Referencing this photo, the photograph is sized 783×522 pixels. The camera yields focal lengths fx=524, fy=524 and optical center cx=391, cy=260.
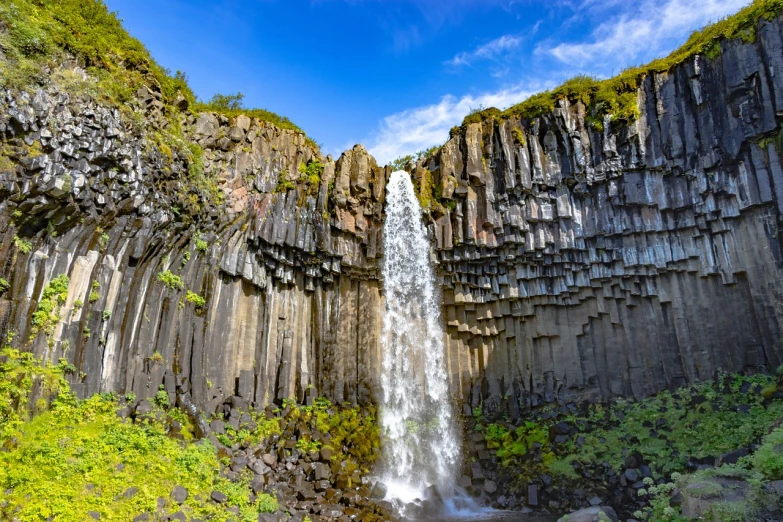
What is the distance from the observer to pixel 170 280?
15.4 m

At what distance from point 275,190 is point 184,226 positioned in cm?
405

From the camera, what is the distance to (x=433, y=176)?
21203mm

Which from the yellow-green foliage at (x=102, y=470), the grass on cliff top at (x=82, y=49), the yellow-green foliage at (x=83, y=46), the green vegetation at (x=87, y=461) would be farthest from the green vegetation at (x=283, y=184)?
the yellow-green foliage at (x=102, y=470)

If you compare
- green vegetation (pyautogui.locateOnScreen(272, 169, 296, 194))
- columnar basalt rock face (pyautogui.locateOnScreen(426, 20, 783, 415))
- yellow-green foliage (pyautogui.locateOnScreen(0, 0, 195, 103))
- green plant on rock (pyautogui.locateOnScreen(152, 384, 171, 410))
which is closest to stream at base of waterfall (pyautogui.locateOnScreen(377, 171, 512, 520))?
columnar basalt rock face (pyautogui.locateOnScreen(426, 20, 783, 415))

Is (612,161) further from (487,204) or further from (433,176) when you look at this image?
(433,176)

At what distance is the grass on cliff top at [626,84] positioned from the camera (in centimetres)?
1652

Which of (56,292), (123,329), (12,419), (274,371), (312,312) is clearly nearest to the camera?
(12,419)

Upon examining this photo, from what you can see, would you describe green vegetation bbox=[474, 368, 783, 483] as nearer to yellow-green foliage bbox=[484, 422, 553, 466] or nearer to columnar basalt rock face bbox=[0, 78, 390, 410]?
yellow-green foliage bbox=[484, 422, 553, 466]

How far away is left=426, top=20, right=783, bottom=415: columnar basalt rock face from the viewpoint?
16.0 meters

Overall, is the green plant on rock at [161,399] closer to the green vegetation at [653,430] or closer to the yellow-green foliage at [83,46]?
the yellow-green foliage at [83,46]

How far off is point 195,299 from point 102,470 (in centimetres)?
603

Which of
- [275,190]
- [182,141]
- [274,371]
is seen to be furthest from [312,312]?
[182,141]

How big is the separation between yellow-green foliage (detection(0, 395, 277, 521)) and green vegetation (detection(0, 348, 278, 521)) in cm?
2

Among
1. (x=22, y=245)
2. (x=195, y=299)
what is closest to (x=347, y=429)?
(x=195, y=299)
